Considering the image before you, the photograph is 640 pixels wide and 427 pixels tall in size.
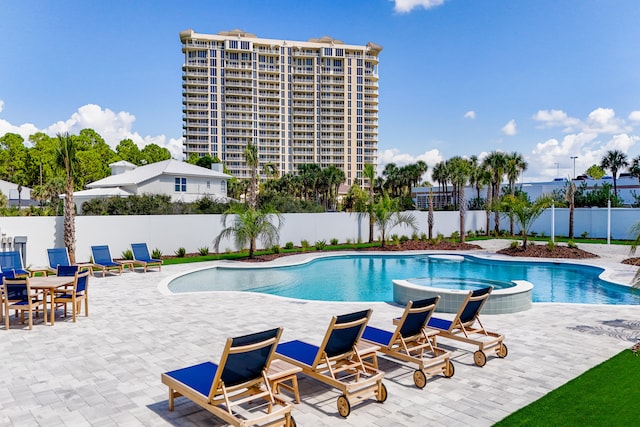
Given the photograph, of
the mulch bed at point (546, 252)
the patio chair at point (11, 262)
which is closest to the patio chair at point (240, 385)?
the patio chair at point (11, 262)

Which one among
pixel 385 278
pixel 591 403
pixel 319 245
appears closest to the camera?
pixel 591 403

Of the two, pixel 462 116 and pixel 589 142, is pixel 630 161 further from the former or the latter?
pixel 462 116

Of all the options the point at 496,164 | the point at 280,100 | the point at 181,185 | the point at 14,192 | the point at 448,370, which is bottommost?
the point at 448,370

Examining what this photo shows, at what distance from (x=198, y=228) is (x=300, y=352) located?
54.9ft

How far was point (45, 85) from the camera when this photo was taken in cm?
3559

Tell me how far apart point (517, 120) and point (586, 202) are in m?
10.0

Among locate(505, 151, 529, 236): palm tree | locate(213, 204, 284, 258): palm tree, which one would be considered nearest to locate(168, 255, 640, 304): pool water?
locate(213, 204, 284, 258): palm tree

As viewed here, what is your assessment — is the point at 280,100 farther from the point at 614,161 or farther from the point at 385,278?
the point at 385,278

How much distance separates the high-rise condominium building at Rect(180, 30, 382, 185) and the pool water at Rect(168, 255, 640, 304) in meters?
82.4

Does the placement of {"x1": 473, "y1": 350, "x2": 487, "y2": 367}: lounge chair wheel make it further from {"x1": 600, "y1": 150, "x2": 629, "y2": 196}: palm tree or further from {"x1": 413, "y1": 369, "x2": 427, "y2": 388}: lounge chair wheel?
{"x1": 600, "y1": 150, "x2": 629, "y2": 196}: palm tree

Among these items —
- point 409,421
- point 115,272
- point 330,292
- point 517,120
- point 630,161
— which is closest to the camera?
point 409,421

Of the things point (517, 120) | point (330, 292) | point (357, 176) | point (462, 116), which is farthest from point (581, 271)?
point (357, 176)

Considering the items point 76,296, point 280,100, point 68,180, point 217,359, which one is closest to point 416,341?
point 217,359

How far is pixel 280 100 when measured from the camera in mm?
104875
